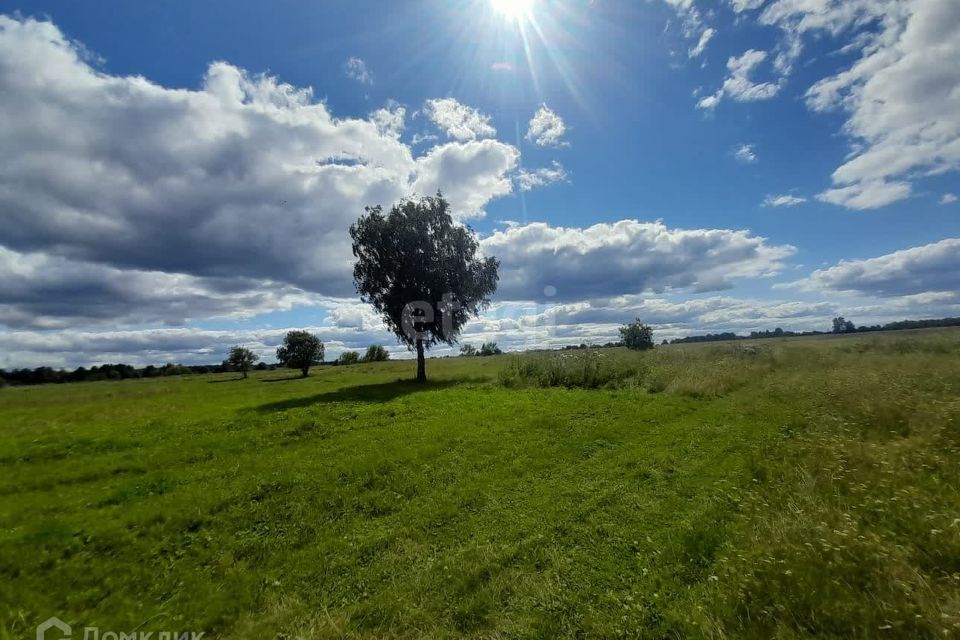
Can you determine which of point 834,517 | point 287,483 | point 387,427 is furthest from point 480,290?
point 834,517

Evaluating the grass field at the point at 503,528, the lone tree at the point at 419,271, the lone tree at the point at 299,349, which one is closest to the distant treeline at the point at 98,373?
the lone tree at the point at 299,349

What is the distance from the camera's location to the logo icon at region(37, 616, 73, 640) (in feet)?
15.5

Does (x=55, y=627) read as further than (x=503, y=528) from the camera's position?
No

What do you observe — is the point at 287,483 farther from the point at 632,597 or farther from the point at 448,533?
the point at 632,597

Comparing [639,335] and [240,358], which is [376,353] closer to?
[240,358]

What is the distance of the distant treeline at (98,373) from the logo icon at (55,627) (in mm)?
109179

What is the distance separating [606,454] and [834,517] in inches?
223

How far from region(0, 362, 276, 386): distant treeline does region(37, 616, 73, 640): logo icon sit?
109 meters

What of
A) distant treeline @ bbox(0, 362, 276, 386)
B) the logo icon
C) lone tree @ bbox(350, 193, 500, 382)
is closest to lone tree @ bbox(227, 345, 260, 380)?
distant treeline @ bbox(0, 362, 276, 386)

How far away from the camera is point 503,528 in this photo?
717cm

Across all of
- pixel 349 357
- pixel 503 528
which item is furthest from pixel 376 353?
pixel 503 528

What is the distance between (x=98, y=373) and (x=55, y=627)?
509 ft

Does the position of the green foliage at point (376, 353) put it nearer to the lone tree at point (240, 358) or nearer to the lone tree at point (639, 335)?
the lone tree at point (240, 358)

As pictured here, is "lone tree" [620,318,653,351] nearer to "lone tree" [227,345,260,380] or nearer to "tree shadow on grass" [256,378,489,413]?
"tree shadow on grass" [256,378,489,413]
